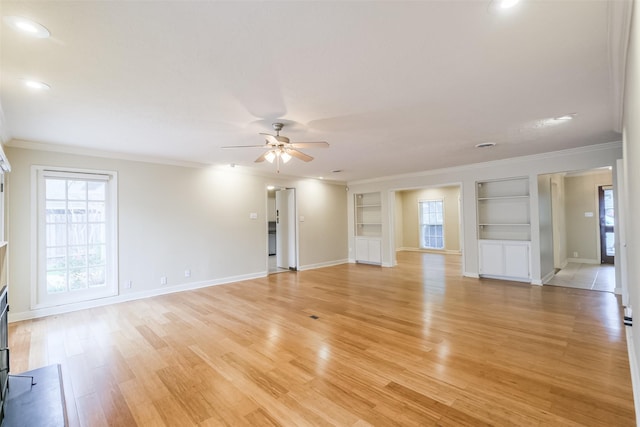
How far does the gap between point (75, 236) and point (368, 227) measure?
22.4 feet

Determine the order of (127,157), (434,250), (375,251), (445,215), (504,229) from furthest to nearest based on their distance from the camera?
(434,250) → (445,215) → (375,251) → (504,229) → (127,157)

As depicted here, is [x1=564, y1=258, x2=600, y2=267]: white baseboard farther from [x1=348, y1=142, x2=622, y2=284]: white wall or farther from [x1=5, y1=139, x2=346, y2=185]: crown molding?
[x1=5, y1=139, x2=346, y2=185]: crown molding

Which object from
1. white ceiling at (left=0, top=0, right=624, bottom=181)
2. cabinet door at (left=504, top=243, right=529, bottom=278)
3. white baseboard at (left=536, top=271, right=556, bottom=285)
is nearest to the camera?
white ceiling at (left=0, top=0, right=624, bottom=181)

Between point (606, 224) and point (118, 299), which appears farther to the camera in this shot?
point (606, 224)

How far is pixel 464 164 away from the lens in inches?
242

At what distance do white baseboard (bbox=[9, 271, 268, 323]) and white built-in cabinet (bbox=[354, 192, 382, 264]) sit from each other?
11.4ft

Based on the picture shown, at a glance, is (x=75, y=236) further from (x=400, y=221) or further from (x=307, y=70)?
(x=400, y=221)

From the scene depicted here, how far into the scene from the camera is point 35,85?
238 cm

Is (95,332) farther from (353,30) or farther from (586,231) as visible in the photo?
(586,231)

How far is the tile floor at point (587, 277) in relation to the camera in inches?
204

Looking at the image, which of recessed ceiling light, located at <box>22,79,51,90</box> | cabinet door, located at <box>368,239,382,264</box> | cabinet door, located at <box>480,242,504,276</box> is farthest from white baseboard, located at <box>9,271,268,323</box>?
cabinet door, located at <box>480,242,504,276</box>

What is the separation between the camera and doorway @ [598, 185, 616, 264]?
715cm

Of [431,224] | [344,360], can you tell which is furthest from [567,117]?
[431,224]

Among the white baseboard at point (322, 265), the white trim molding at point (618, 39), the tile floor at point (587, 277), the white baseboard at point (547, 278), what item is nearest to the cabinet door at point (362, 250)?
the white baseboard at point (322, 265)
